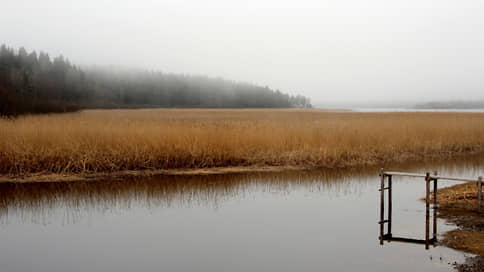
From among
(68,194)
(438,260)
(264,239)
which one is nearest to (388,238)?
(438,260)

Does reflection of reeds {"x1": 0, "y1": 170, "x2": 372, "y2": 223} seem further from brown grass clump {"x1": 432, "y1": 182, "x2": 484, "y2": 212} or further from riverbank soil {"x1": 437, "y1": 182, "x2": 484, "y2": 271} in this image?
riverbank soil {"x1": 437, "y1": 182, "x2": 484, "y2": 271}

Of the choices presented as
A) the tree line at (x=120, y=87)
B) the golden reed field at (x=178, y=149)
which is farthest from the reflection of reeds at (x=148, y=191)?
the tree line at (x=120, y=87)

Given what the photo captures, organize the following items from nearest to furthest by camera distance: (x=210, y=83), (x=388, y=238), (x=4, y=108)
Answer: (x=388, y=238) < (x=4, y=108) < (x=210, y=83)

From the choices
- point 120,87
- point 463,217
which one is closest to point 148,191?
point 463,217

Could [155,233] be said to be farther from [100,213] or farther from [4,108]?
[4,108]

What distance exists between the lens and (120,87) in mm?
100938

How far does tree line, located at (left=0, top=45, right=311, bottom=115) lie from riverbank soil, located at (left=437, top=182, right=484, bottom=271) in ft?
184

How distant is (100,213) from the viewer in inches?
341

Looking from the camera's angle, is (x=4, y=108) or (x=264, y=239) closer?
(x=264, y=239)

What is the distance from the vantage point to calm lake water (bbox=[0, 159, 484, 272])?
5977 mm

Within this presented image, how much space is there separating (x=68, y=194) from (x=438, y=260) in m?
7.35

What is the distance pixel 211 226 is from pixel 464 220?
12.7 ft

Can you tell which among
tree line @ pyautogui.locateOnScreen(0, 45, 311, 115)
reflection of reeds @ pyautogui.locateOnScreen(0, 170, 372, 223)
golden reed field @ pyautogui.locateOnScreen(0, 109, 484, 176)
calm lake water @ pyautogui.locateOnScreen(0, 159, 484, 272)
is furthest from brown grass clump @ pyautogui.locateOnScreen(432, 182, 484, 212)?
tree line @ pyautogui.locateOnScreen(0, 45, 311, 115)

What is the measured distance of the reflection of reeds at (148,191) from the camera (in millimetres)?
9141
